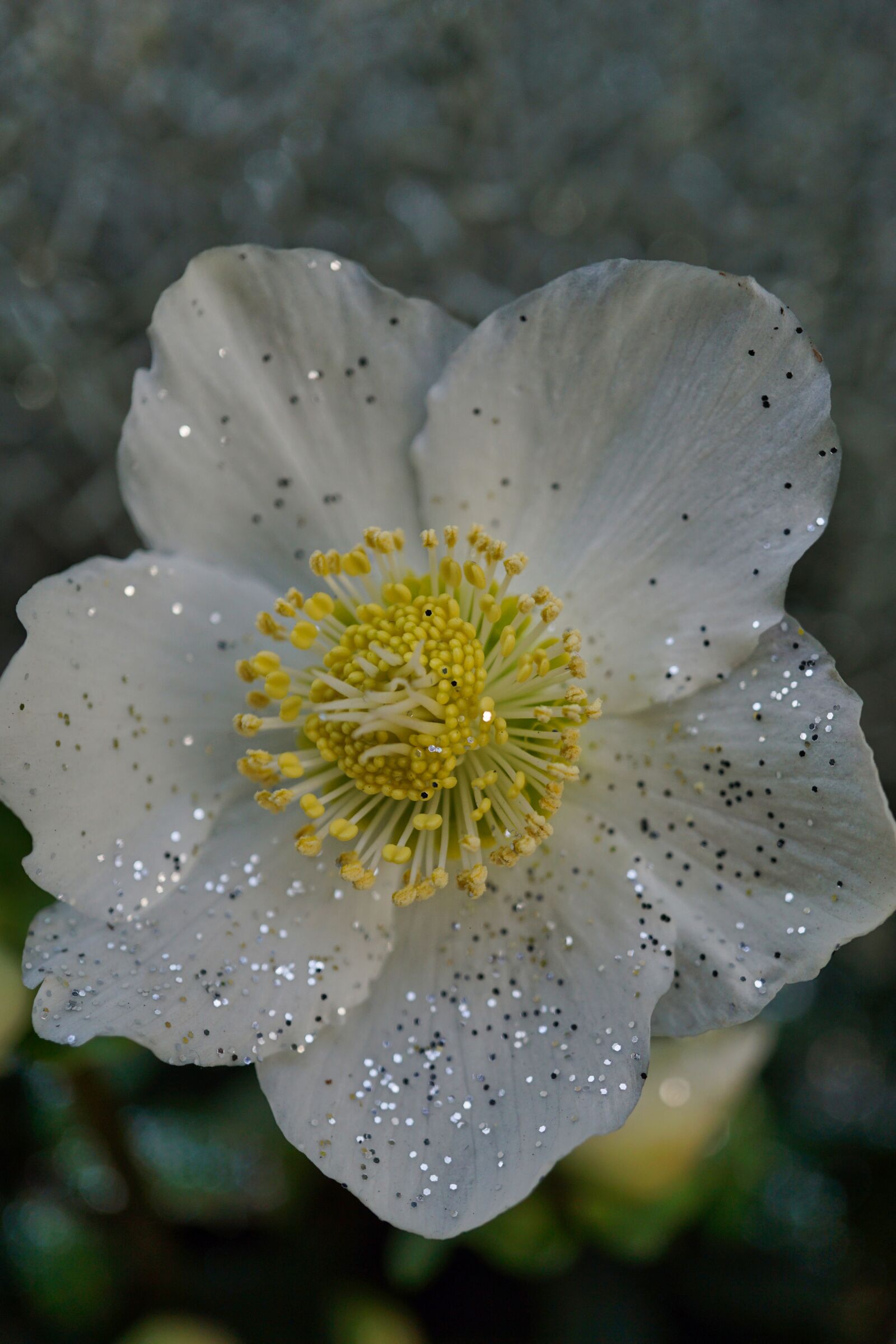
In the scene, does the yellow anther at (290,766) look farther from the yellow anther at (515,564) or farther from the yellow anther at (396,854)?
the yellow anther at (515,564)

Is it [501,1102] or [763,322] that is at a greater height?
[763,322]

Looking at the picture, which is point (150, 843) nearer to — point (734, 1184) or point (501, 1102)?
point (501, 1102)

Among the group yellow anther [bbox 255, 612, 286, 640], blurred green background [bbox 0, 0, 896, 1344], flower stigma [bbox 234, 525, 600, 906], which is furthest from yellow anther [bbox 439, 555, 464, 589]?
blurred green background [bbox 0, 0, 896, 1344]

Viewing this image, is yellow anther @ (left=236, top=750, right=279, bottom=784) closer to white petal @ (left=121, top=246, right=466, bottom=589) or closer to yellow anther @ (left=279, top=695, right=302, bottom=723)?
yellow anther @ (left=279, top=695, right=302, bottom=723)

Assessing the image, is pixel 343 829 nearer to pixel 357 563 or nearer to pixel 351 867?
pixel 351 867

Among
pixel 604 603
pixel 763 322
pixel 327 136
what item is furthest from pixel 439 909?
pixel 327 136

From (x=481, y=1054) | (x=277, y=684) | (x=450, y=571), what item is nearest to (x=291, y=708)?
(x=277, y=684)
